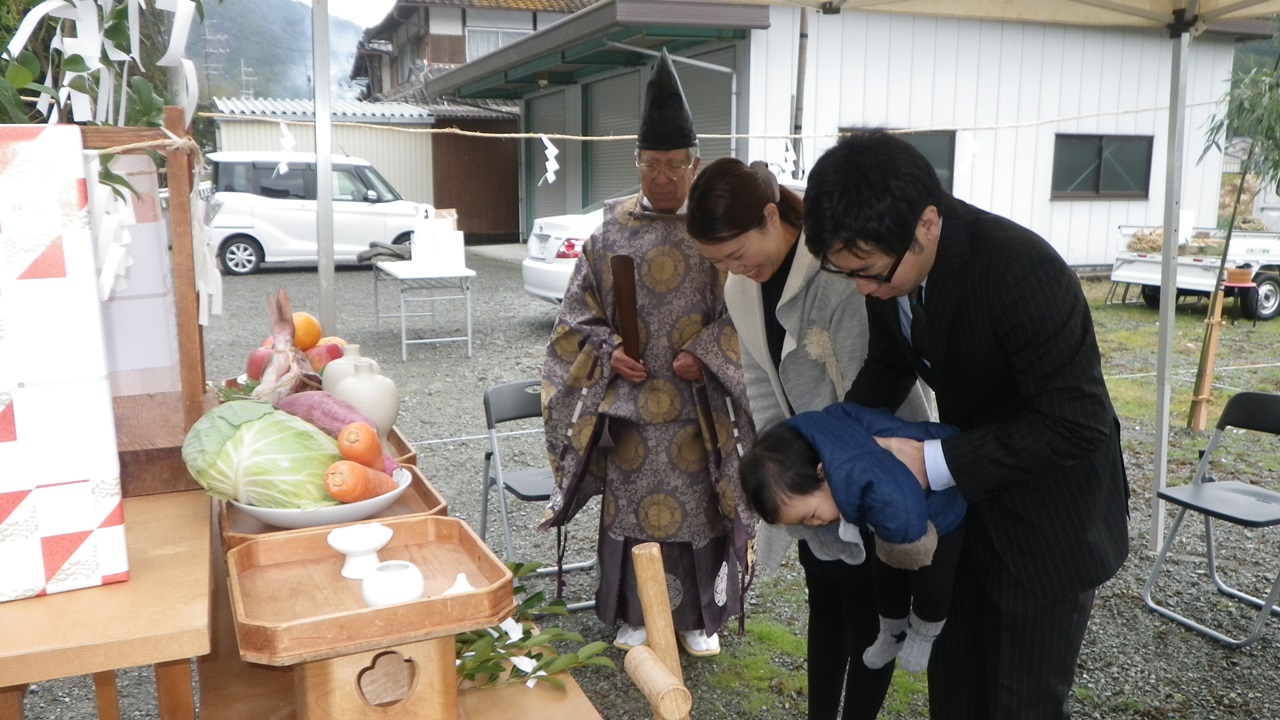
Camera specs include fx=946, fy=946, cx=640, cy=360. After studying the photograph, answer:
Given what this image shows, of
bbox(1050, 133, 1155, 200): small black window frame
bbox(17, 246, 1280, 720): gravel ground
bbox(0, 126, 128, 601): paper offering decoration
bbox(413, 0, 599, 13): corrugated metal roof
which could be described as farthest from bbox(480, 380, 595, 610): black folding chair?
bbox(413, 0, 599, 13): corrugated metal roof

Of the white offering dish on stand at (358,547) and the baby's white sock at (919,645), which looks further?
the baby's white sock at (919,645)

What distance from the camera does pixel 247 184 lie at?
486 inches

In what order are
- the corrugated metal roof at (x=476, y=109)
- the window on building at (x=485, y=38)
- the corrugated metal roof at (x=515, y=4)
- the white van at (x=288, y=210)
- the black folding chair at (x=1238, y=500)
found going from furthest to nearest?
the window on building at (x=485, y=38) < the corrugated metal roof at (x=515, y=4) < the corrugated metal roof at (x=476, y=109) < the white van at (x=288, y=210) < the black folding chair at (x=1238, y=500)

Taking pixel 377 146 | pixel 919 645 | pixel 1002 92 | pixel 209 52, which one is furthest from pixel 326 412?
pixel 377 146

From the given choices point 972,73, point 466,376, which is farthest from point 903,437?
point 972,73

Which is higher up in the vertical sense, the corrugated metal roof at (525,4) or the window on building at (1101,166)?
the corrugated metal roof at (525,4)

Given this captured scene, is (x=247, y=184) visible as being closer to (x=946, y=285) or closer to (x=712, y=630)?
(x=712, y=630)

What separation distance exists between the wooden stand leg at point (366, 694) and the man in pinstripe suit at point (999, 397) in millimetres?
807

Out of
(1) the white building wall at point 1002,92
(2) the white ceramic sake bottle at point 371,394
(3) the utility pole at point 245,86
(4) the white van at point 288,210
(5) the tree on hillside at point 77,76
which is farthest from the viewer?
(3) the utility pole at point 245,86

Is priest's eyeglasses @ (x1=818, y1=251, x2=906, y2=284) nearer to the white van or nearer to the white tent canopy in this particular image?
the white tent canopy

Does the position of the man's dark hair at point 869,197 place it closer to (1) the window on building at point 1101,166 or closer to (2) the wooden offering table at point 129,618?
(2) the wooden offering table at point 129,618

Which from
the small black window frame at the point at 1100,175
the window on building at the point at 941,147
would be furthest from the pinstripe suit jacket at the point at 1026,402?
the small black window frame at the point at 1100,175

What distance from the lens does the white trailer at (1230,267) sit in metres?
9.34

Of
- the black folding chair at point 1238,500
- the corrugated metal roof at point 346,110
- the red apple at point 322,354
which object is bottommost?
the black folding chair at point 1238,500
